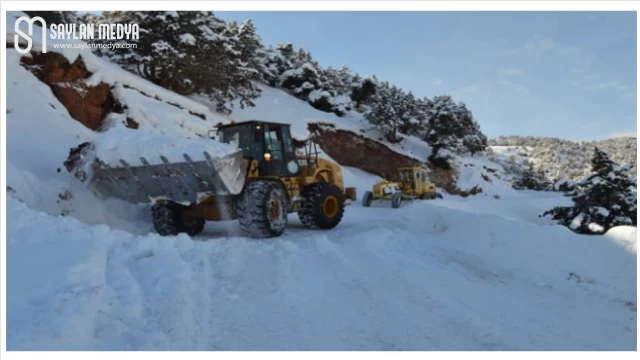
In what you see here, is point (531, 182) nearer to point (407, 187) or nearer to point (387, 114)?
point (387, 114)

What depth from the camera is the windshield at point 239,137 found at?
29.2 feet

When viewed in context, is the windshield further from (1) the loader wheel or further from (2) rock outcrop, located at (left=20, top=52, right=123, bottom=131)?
(2) rock outcrop, located at (left=20, top=52, right=123, bottom=131)

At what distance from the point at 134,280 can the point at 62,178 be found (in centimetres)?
600

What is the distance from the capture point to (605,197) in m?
12.2

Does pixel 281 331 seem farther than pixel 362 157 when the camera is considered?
No

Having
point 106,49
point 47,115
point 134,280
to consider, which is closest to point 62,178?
point 47,115

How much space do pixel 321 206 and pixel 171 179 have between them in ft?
10.4

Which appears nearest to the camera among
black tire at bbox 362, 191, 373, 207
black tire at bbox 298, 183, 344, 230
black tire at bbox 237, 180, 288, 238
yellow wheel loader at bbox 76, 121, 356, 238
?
yellow wheel loader at bbox 76, 121, 356, 238

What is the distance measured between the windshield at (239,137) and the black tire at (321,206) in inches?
62.6

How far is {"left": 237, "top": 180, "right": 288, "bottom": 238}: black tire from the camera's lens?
25.6ft

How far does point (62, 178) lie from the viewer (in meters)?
9.32

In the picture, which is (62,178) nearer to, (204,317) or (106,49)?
(204,317)

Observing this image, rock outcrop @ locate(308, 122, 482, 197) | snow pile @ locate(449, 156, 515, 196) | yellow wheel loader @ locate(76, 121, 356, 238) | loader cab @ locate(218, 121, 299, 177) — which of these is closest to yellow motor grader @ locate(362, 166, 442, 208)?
rock outcrop @ locate(308, 122, 482, 197)

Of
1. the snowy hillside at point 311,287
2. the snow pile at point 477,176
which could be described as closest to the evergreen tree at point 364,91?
the snow pile at point 477,176
